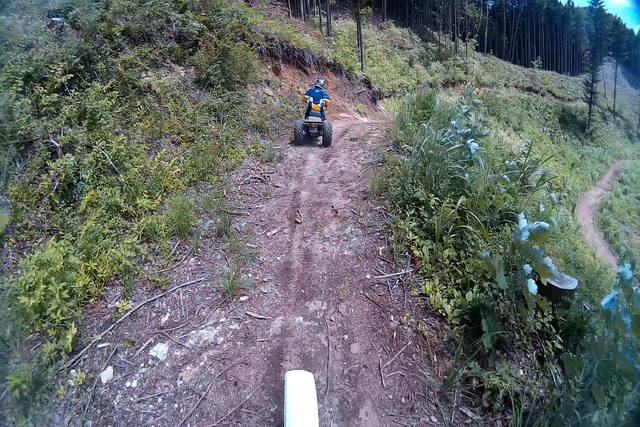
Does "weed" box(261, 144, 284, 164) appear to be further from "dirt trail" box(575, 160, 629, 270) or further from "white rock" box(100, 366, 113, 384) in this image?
"dirt trail" box(575, 160, 629, 270)

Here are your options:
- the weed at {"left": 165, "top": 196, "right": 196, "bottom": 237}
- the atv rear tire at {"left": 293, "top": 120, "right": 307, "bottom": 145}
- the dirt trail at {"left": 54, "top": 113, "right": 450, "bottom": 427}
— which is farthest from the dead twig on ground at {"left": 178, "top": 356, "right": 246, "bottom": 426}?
the atv rear tire at {"left": 293, "top": 120, "right": 307, "bottom": 145}

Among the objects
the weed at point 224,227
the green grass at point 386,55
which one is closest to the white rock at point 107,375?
the weed at point 224,227

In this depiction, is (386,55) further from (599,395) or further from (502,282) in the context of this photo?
(599,395)

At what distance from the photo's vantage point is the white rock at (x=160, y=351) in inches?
120

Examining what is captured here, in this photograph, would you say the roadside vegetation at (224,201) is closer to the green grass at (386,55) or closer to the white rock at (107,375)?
the white rock at (107,375)

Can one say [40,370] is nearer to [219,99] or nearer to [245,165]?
[245,165]

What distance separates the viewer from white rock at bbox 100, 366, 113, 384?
286 cm

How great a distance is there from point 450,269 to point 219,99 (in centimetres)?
592

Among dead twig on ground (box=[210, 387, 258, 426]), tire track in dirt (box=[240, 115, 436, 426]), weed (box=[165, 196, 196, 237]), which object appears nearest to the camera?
dead twig on ground (box=[210, 387, 258, 426])

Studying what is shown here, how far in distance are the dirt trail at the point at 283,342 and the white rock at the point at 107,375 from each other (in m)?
0.05

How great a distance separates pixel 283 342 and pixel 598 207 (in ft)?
8.38

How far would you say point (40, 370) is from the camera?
2.79 metres

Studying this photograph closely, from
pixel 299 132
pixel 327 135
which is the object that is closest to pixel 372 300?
pixel 327 135

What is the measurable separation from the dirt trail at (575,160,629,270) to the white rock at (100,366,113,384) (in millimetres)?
3596
